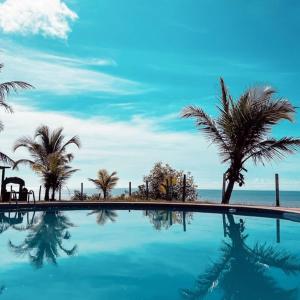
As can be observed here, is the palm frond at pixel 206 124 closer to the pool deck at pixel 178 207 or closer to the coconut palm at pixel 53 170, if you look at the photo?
the pool deck at pixel 178 207

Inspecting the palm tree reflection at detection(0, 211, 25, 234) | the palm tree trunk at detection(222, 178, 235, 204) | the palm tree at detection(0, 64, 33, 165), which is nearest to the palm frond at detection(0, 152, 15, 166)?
the palm tree at detection(0, 64, 33, 165)

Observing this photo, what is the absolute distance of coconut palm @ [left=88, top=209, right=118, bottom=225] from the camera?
42.0ft

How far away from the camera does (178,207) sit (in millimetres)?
15383

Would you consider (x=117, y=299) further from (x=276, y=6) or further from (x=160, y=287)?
(x=276, y=6)

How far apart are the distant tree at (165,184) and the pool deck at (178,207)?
4.16 m

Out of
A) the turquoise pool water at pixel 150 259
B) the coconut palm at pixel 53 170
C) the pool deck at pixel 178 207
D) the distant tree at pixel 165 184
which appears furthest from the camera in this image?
the distant tree at pixel 165 184

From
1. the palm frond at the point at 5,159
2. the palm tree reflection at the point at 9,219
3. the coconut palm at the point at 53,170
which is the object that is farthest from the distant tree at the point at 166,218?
the palm frond at the point at 5,159

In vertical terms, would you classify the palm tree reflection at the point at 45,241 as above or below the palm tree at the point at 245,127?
below

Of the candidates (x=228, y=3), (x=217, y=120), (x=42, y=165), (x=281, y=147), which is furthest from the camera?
(x=42, y=165)

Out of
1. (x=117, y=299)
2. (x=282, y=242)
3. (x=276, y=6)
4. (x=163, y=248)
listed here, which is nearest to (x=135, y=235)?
(x=163, y=248)

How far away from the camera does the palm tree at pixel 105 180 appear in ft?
79.0

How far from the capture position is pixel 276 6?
1348cm

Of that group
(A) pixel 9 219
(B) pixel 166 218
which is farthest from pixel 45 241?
(B) pixel 166 218

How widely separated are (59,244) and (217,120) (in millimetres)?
9908
